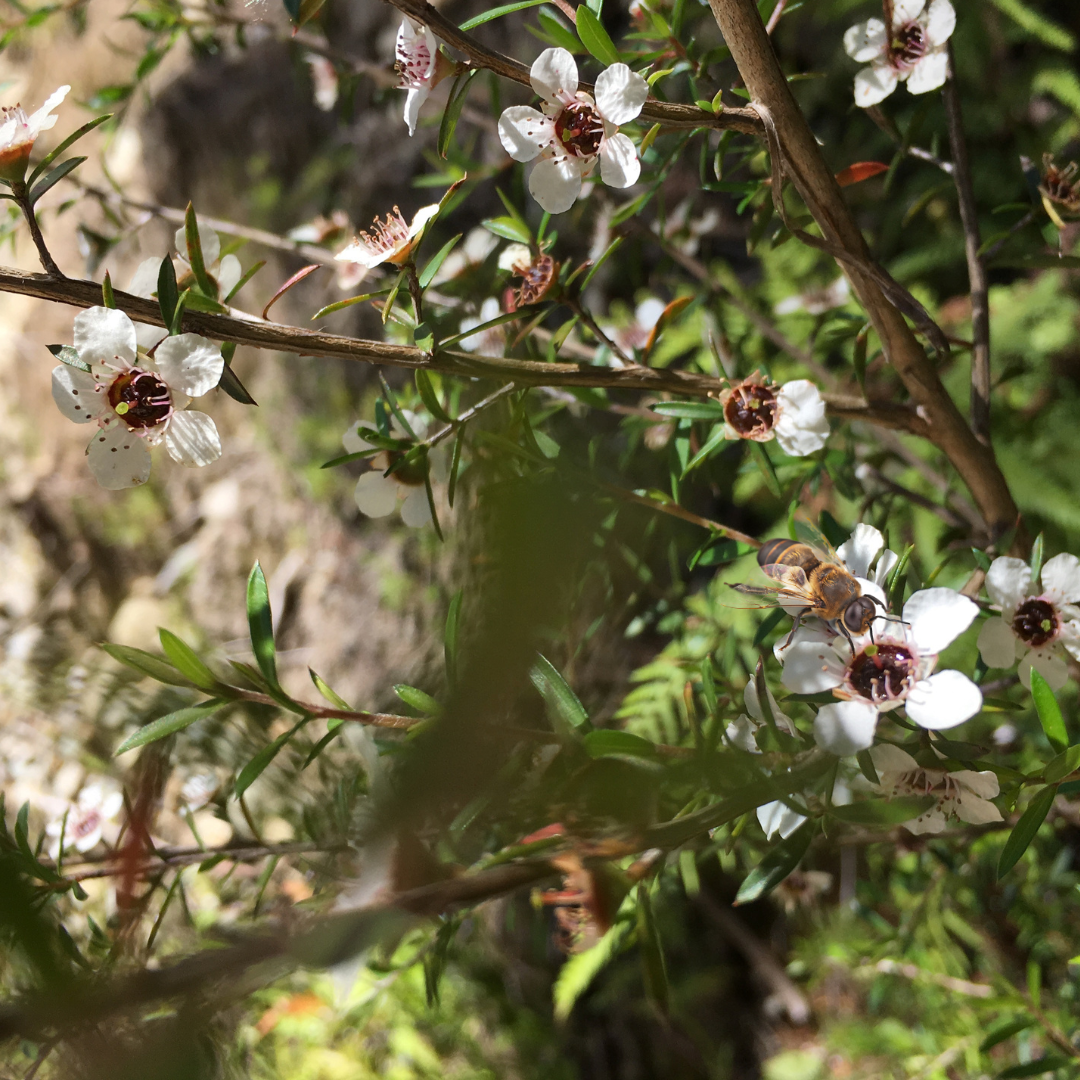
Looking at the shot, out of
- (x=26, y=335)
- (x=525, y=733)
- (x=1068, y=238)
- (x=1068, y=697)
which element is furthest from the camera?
(x=26, y=335)

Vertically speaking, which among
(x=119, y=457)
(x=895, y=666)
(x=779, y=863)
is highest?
(x=119, y=457)

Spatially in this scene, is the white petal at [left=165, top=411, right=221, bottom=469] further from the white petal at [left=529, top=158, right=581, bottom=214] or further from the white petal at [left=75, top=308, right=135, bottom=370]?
the white petal at [left=529, top=158, right=581, bottom=214]

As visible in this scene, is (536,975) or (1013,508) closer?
(1013,508)

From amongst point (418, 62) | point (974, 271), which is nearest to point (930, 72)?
point (974, 271)

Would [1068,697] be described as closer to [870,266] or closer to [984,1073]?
[984,1073]

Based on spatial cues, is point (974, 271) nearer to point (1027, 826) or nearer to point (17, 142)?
point (1027, 826)

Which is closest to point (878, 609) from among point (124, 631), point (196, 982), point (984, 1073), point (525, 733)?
point (525, 733)

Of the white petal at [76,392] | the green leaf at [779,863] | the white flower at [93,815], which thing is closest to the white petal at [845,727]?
the green leaf at [779,863]
